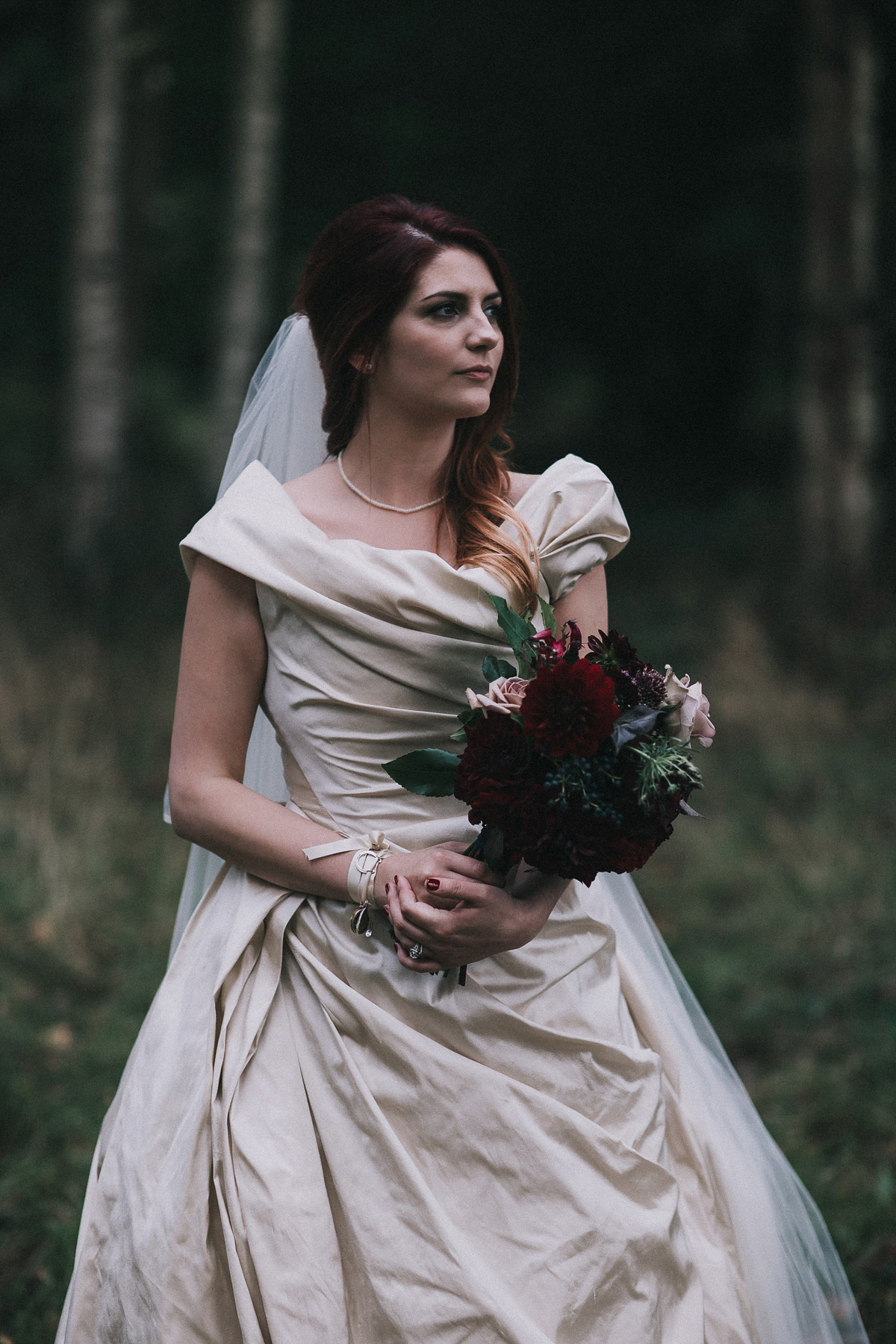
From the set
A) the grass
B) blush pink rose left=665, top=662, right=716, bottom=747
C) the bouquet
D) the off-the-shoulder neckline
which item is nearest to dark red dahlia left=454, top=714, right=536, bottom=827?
the bouquet

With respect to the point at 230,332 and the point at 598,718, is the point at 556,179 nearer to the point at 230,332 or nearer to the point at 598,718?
the point at 230,332

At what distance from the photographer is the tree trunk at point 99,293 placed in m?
7.62

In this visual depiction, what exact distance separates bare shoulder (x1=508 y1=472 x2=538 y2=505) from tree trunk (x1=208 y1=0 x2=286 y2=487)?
6.32 meters

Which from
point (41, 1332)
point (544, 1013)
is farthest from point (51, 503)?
point (544, 1013)

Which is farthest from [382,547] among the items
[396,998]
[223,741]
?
[396,998]

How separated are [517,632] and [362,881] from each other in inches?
18.7

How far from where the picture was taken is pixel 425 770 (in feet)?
5.99

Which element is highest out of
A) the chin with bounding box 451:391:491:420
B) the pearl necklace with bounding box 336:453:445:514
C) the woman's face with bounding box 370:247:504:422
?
the woman's face with bounding box 370:247:504:422

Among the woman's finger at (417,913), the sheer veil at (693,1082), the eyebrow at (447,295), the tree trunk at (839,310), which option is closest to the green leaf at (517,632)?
the woman's finger at (417,913)

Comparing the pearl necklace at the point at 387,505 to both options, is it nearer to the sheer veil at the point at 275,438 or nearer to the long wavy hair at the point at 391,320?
the long wavy hair at the point at 391,320

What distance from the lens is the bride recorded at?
183 cm

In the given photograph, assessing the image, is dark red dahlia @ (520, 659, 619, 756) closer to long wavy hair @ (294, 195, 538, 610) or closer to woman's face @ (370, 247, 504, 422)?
long wavy hair @ (294, 195, 538, 610)

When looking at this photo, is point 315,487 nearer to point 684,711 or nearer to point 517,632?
point 517,632

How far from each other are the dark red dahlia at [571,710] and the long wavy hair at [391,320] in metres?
0.40
